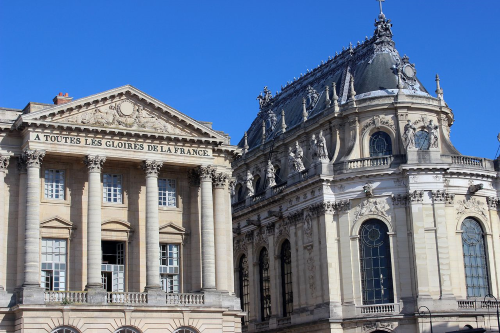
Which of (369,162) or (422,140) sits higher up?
(422,140)

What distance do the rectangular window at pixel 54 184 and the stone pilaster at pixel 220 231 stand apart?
347 inches

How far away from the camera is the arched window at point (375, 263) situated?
56688 mm

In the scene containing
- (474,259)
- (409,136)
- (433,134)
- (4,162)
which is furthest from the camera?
(433,134)

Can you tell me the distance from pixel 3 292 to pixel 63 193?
6466mm

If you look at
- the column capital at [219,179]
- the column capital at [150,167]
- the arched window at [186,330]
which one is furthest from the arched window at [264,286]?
the column capital at [150,167]

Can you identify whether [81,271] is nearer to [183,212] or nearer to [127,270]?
[127,270]

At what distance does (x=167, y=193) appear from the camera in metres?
50.0

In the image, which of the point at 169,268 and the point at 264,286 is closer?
the point at 169,268

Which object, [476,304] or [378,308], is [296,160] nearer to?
[378,308]

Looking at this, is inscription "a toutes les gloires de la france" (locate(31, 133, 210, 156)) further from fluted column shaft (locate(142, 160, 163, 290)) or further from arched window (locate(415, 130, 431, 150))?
arched window (locate(415, 130, 431, 150))

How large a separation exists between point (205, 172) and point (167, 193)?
260cm

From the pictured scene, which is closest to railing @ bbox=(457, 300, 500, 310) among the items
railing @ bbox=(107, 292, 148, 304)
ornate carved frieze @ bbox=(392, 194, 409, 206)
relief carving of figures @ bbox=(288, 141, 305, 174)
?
ornate carved frieze @ bbox=(392, 194, 409, 206)

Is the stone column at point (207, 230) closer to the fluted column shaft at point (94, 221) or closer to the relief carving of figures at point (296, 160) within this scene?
the fluted column shaft at point (94, 221)

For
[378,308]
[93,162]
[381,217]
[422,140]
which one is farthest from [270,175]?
[93,162]
